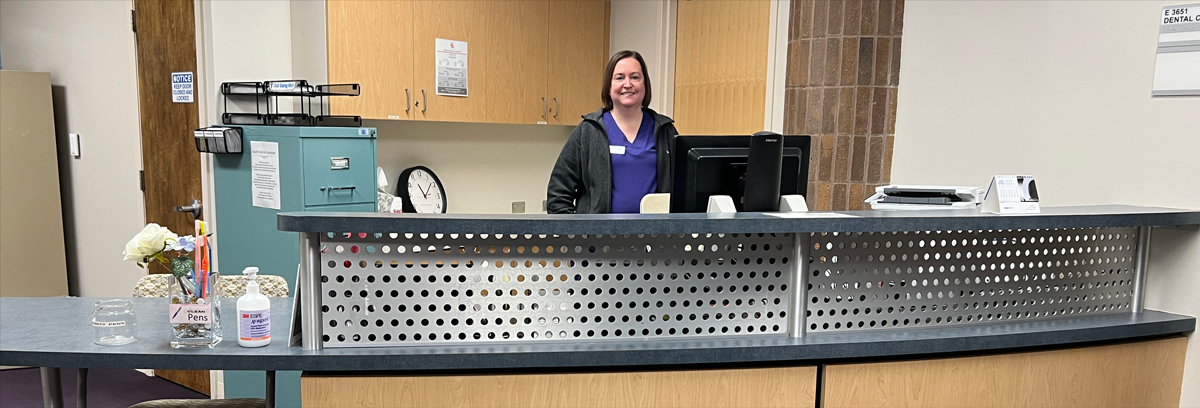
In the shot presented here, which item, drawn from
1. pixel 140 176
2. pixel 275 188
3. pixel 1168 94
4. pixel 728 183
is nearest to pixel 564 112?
pixel 275 188

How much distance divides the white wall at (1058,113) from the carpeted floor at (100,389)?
11.8ft

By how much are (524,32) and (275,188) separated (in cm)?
185

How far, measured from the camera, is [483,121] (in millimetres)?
4355

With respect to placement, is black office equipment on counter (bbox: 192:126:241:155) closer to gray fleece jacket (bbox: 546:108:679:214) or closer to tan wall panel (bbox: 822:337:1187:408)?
gray fleece jacket (bbox: 546:108:679:214)

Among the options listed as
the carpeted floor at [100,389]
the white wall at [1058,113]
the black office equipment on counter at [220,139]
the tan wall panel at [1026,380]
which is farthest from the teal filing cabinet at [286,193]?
the white wall at [1058,113]

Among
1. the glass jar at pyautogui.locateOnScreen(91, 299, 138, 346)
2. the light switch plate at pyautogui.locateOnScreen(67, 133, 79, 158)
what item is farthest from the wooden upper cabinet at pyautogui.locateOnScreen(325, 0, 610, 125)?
the glass jar at pyautogui.locateOnScreen(91, 299, 138, 346)

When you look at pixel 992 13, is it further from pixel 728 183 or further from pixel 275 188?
pixel 275 188

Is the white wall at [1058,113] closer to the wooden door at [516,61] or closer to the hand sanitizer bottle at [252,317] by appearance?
the wooden door at [516,61]

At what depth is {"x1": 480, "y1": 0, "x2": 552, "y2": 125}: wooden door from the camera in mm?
4328

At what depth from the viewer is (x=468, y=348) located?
1629 millimetres

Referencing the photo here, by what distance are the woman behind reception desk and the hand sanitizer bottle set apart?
1.41 m

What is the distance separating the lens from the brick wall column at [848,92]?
3.38 meters

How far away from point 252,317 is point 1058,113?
8.77 ft

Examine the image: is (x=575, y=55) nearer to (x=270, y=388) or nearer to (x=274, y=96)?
(x=274, y=96)
